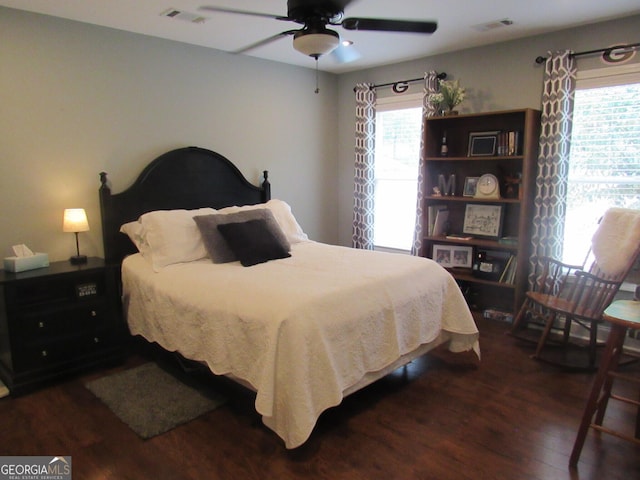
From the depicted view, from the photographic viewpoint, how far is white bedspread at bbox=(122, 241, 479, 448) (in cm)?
206

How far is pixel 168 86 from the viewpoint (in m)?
3.71

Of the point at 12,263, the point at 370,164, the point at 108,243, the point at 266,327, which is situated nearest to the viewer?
the point at 266,327

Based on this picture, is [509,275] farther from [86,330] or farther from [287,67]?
[86,330]

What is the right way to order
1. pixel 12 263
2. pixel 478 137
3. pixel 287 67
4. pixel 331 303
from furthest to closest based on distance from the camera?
1. pixel 287 67
2. pixel 478 137
3. pixel 12 263
4. pixel 331 303

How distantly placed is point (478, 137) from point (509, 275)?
1294mm

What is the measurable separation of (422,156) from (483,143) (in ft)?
1.87

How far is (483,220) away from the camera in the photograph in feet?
13.5

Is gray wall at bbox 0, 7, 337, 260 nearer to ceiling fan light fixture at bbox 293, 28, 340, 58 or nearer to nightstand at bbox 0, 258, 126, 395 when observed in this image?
nightstand at bbox 0, 258, 126, 395

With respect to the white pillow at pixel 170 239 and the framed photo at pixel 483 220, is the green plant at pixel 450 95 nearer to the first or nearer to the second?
the framed photo at pixel 483 220

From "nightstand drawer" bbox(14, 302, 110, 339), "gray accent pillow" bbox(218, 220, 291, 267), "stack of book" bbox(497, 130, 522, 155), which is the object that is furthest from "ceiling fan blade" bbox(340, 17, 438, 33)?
"nightstand drawer" bbox(14, 302, 110, 339)

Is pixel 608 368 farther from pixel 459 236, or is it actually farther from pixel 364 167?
pixel 364 167

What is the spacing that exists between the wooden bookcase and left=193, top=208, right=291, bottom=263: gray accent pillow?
5.45ft

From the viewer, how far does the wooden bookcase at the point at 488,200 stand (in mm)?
3691

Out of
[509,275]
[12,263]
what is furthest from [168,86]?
[509,275]
